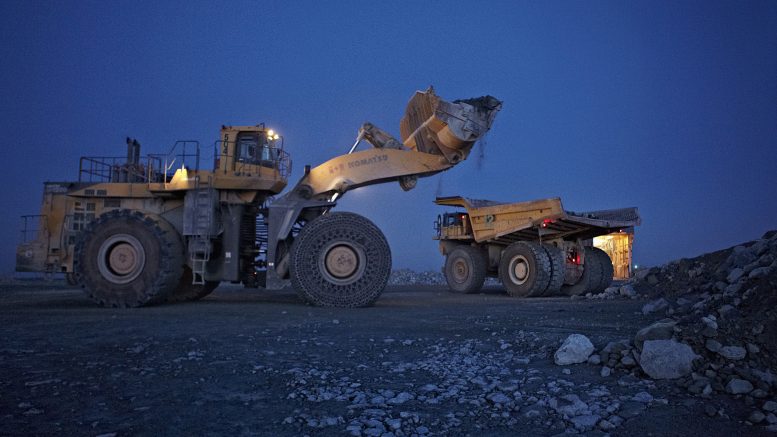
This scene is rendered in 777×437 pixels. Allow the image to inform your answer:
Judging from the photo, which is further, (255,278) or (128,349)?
(255,278)

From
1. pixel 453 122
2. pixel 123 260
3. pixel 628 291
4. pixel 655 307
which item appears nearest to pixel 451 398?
pixel 655 307

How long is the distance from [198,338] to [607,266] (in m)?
13.5

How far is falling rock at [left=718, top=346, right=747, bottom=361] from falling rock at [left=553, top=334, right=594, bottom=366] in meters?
1.01

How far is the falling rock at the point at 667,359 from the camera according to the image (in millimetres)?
3811

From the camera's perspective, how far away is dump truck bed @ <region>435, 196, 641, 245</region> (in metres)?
13.7

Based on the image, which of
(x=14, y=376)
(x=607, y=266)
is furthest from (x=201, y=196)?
(x=607, y=266)

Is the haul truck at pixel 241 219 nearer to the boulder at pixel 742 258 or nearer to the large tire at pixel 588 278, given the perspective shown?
the boulder at pixel 742 258

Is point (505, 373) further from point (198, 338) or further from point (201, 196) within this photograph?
point (201, 196)

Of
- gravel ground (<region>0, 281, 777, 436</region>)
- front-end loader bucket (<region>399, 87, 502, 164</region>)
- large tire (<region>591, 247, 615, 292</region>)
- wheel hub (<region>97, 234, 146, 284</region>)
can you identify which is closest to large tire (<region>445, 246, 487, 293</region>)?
large tire (<region>591, 247, 615, 292</region>)

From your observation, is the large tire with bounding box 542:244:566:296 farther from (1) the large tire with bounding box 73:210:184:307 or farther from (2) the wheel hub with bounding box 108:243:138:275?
(2) the wheel hub with bounding box 108:243:138:275

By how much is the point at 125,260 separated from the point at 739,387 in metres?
10.0

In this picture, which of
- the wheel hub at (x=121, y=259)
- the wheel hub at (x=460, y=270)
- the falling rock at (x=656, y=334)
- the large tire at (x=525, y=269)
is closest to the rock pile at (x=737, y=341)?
the falling rock at (x=656, y=334)

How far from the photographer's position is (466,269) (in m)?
16.5

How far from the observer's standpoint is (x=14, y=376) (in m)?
4.01
